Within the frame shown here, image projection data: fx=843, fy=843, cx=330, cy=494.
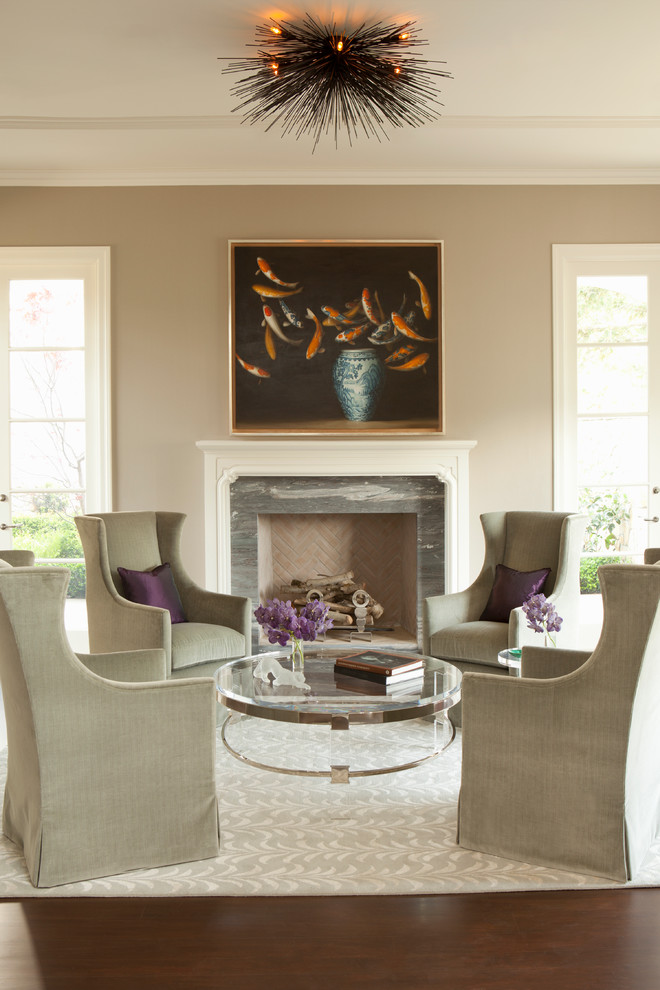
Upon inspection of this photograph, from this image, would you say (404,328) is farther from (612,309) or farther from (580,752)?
(580,752)

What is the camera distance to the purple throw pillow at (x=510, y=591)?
4246 mm

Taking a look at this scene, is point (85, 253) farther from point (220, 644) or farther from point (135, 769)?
point (135, 769)

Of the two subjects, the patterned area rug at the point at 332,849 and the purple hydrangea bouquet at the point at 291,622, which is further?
the purple hydrangea bouquet at the point at 291,622

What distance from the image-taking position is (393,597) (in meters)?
5.68

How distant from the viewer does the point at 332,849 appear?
9.01ft

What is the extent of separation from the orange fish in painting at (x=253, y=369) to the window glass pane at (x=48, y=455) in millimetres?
1092

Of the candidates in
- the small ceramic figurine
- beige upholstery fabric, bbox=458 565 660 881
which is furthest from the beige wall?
beige upholstery fabric, bbox=458 565 660 881

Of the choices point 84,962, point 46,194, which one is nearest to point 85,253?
point 46,194

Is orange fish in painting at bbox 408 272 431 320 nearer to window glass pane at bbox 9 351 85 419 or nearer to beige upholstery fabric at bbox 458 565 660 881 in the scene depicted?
window glass pane at bbox 9 351 85 419

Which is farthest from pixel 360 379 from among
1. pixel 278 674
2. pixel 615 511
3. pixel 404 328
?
pixel 278 674

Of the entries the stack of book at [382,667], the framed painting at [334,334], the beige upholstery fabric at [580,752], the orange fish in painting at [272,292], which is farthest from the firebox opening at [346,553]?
the beige upholstery fabric at [580,752]

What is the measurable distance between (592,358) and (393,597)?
2.03m

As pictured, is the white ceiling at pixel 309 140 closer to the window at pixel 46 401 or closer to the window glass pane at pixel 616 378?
the window at pixel 46 401

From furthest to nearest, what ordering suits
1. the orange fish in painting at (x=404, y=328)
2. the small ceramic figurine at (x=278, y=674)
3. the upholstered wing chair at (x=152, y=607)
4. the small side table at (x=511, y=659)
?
1. the orange fish in painting at (x=404, y=328)
2. the upholstered wing chair at (x=152, y=607)
3. the small side table at (x=511, y=659)
4. the small ceramic figurine at (x=278, y=674)
